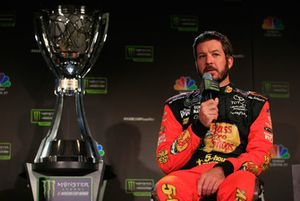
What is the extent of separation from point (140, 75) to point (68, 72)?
945mm

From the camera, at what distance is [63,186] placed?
2.99 m

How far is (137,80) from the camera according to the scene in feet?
13.3

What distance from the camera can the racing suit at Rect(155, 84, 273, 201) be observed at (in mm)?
2414

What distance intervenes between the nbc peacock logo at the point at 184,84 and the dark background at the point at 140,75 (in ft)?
0.11

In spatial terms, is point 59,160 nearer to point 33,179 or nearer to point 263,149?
point 33,179

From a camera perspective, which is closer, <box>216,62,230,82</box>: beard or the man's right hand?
the man's right hand

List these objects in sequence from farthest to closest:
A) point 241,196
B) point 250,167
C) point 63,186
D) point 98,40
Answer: point 98,40
point 63,186
point 250,167
point 241,196

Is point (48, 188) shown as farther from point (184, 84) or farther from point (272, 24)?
point (272, 24)

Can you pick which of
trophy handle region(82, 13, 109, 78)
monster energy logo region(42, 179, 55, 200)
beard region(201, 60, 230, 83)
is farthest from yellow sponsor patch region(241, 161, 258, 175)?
trophy handle region(82, 13, 109, 78)

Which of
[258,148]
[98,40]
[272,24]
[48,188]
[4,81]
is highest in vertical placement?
[272,24]

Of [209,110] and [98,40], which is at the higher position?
[98,40]

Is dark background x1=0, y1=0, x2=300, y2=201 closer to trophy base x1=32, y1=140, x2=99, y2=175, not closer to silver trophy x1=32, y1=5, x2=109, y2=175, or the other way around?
silver trophy x1=32, y1=5, x2=109, y2=175

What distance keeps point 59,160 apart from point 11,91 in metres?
1.12

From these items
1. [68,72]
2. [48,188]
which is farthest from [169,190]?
[68,72]
